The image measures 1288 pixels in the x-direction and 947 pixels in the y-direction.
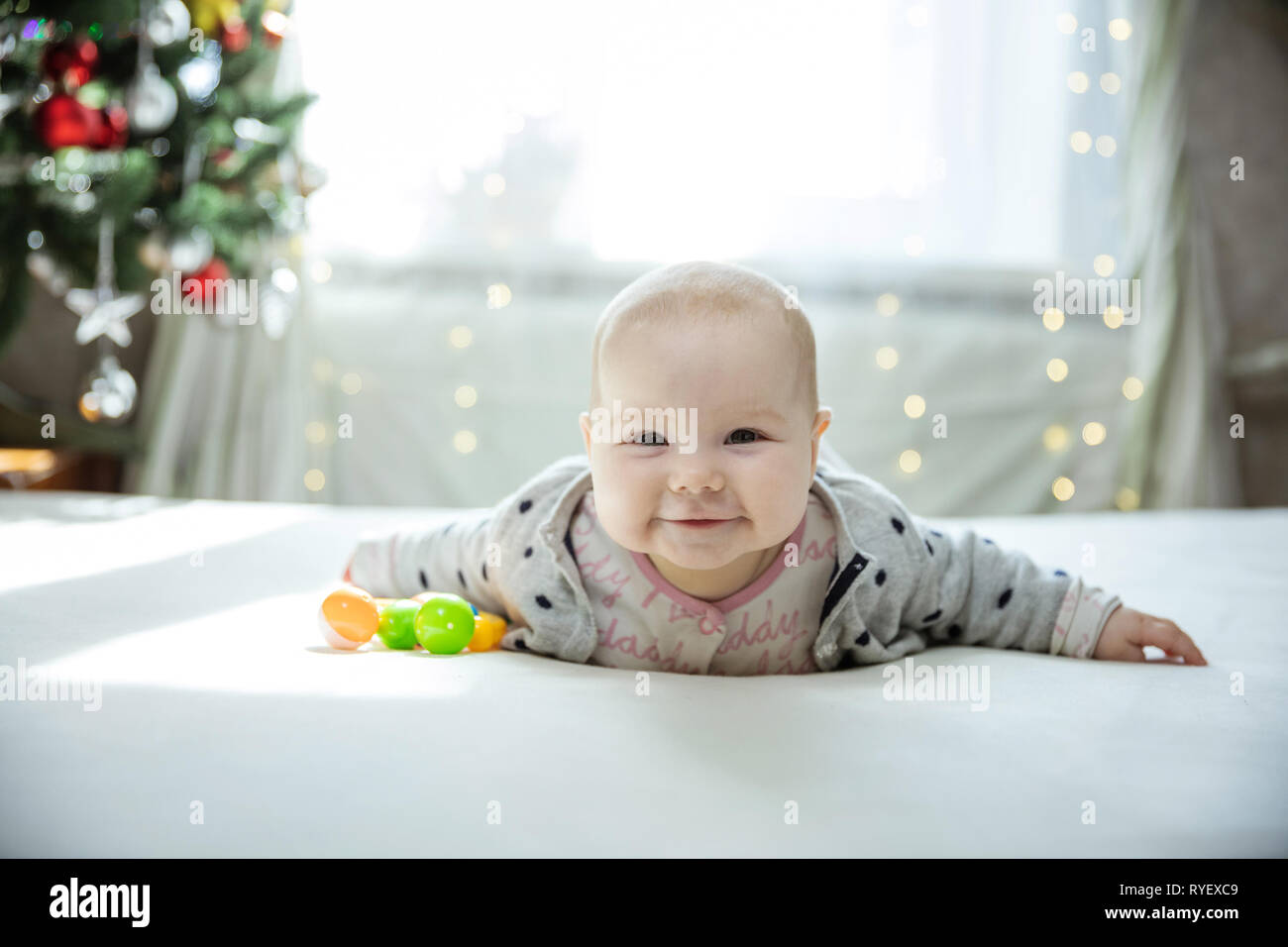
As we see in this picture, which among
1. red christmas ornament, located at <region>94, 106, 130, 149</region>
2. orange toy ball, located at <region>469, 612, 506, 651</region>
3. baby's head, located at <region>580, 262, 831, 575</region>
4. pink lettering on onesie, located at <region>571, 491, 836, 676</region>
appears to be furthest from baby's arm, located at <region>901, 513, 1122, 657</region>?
red christmas ornament, located at <region>94, 106, 130, 149</region>

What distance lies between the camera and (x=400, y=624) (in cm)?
106

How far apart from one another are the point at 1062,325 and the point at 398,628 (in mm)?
2571

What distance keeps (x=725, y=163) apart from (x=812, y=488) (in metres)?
1.97

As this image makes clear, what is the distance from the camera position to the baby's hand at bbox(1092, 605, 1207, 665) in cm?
101

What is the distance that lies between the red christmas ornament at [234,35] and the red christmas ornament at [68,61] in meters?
0.32

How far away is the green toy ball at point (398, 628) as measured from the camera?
41.5 inches

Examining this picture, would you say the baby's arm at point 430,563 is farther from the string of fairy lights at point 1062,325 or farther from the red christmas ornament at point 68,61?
the string of fairy lights at point 1062,325

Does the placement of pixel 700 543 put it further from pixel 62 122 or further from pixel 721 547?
pixel 62 122

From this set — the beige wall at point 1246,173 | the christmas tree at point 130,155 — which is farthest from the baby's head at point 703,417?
the beige wall at point 1246,173

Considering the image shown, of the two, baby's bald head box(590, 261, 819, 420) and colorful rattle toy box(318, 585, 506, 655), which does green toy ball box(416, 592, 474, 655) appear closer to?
colorful rattle toy box(318, 585, 506, 655)

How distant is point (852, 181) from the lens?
292 centimetres

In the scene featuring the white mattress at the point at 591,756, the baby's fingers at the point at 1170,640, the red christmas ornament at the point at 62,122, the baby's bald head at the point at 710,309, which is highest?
the red christmas ornament at the point at 62,122
